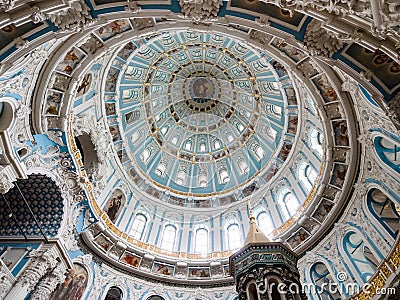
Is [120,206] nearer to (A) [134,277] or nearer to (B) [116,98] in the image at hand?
(A) [134,277]

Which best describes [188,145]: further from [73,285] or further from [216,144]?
[73,285]

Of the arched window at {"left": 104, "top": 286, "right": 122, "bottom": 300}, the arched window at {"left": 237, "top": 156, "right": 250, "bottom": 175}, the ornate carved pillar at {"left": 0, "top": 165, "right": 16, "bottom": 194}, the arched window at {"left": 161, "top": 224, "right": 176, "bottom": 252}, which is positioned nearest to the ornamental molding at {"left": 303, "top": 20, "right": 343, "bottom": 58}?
the ornate carved pillar at {"left": 0, "top": 165, "right": 16, "bottom": 194}

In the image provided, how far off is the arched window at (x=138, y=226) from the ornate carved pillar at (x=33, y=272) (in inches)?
306

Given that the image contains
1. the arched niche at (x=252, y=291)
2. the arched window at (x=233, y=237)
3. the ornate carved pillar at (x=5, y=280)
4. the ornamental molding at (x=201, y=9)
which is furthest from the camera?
the arched window at (x=233, y=237)

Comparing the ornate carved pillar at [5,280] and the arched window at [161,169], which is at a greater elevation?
the arched window at [161,169]

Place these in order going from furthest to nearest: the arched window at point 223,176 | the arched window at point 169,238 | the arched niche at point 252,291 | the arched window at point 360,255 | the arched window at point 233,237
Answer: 1. the arched window at point 223,176
2. the arched window at point 169,238
3. the arched window at point 233,237
4. the arched window at point 360,255
5. the arched niche at point 252,291

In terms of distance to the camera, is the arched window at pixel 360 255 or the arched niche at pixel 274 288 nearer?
the arched niche at pixel 274 288

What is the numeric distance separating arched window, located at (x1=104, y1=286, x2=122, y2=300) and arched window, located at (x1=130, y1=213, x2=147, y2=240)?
12.2ft

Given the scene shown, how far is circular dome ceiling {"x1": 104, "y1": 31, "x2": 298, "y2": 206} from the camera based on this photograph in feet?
78.1

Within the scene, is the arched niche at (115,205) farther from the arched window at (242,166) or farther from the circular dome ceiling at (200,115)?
the arched window at (242,166)

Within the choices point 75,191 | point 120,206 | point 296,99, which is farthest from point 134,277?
point 296,99

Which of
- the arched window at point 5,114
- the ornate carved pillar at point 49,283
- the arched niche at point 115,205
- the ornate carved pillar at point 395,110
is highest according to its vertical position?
the arched niche at point 115,205

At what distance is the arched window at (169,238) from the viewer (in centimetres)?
2262

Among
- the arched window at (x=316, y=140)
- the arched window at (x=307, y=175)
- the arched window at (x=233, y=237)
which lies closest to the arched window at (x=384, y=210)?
the arched window at (x=307, y=175)
